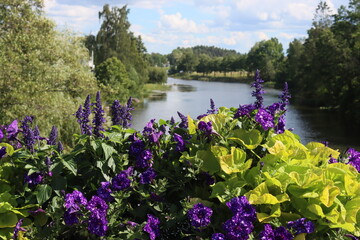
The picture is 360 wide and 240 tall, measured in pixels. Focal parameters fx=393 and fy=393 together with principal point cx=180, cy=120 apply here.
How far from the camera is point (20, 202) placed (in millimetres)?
2828

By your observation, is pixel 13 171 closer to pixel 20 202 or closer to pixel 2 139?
pixel 20 202

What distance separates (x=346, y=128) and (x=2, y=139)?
28531mm

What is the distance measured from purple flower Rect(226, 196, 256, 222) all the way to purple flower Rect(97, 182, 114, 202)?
2.70 feet

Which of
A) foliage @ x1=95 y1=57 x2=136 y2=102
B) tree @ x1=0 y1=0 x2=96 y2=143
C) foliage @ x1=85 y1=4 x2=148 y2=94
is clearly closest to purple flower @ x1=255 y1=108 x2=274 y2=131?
tree @ x1=0 y1=0 x2=96 y2=143

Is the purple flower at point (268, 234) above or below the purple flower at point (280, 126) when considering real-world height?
below

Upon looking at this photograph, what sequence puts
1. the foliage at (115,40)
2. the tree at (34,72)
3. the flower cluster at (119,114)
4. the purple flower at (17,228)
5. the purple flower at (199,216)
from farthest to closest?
the foliage at (115,40), the tree at (34,72), the flower cluster at (119,114), the purple flower at (17,228), the purple flower at (199,216)

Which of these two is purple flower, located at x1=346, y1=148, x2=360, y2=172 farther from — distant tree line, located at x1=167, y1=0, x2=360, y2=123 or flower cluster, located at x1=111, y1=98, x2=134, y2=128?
distant tree line, located at x1=167, y1=0, x2=360, y2=123

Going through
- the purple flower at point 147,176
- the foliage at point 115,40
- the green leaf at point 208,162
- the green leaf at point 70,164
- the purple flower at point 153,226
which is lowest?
the purple flower at point 153,226

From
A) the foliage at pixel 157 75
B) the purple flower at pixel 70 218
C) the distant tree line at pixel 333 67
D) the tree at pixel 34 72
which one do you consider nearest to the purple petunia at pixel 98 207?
the purple flower at pixel 70 218

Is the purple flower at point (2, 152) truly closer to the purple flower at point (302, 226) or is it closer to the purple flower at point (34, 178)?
the purple flower at point (34, 178)

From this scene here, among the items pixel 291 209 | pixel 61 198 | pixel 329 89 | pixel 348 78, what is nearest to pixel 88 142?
pixel 61 198

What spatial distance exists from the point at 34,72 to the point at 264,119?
14830 millimetres

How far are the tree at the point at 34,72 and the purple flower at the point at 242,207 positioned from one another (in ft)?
45.3

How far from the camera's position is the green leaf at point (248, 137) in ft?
9.05
